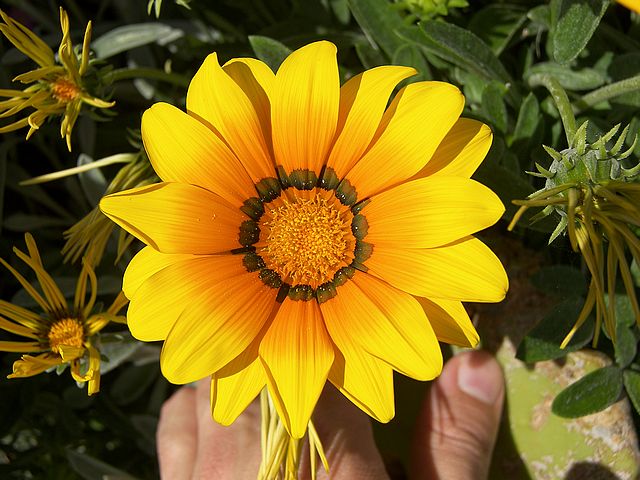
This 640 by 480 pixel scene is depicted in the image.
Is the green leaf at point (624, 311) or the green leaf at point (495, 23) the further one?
the green leaf at point (495, 23)

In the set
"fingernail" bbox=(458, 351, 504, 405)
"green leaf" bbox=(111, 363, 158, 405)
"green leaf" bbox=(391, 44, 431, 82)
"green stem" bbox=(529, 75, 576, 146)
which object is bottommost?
"green leaf" bbox=(111, 363, 158, 405)

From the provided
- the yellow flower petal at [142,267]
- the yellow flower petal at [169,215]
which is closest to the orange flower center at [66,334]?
the yellow flower petal at [142,267]

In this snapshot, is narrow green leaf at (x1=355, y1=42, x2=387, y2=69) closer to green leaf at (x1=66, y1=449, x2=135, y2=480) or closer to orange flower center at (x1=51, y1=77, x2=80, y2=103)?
orange flower center at (x1=51, y1=77, x2=80, y2=103)

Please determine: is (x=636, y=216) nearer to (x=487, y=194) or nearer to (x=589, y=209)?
(x=589, y=209)

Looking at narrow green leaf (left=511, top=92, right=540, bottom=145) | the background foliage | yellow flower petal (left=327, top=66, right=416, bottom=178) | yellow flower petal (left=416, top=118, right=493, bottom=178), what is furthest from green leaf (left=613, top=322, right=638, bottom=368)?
yellow flower petal (left=327, top=66, right=416, bottom=178)

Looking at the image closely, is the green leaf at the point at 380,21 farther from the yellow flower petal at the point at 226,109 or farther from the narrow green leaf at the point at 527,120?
the yellow flower petal at the point at 226,109

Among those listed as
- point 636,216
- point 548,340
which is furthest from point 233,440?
point 636,216

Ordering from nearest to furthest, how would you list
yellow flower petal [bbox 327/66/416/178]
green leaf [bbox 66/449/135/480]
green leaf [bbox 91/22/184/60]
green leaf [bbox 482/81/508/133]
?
yellow flower petal [bbox 327/66/416/178] < green leaf [bbox 482/81/508/133] < green leaf [bbox 91/22/184/60] < green leaf [bbox 66/449/135/480]

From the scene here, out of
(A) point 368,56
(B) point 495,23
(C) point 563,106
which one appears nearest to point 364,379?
(C) point 563,106
